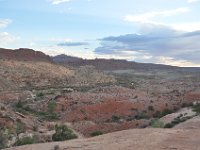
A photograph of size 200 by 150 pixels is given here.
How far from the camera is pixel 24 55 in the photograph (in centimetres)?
10712

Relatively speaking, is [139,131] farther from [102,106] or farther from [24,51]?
[24,51]

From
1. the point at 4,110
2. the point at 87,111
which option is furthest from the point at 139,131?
the point at 87,111

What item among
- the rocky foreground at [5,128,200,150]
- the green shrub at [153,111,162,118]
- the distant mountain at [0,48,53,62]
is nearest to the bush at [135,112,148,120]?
the green shrub at [153,111,162,118]

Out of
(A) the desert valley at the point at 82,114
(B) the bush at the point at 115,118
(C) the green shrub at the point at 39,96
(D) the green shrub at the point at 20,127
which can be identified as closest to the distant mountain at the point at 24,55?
(A) the desert valley at the point at 82,114

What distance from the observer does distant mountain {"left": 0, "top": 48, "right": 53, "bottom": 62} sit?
102 meters

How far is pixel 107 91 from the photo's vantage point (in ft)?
234

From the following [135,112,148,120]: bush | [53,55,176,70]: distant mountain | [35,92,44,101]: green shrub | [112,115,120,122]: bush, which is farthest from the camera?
[53,55,176,70]: distant mountain

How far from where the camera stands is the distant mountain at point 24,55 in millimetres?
102375

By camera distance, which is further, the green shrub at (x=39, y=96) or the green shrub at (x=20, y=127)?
the green shrub at (x=39, y=96)

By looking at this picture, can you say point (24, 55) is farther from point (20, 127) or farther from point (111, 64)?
point (111, 64)

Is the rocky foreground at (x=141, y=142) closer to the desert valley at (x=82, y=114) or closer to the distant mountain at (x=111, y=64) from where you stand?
the desert valley at (x=82, y=114)

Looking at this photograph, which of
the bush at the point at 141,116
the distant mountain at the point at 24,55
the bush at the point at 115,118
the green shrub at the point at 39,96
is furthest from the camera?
the distant mountain at the point at 24,55

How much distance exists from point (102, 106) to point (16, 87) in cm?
3533

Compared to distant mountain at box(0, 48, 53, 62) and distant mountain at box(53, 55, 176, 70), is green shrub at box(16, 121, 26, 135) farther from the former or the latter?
distant mountain at box(53, 55, 176, 70)
